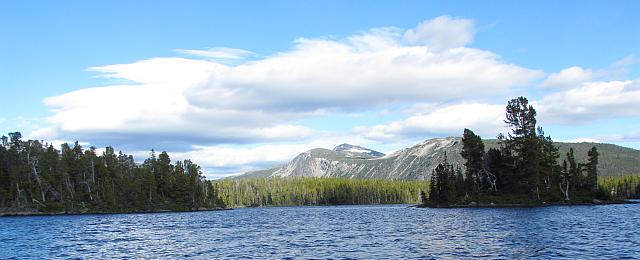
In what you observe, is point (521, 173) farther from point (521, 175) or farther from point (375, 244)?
point (375, 244)

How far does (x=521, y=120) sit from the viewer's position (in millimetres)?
174375

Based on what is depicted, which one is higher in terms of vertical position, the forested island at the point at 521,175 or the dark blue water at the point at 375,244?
the forested island at the point at 521,175

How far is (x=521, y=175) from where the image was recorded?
171125 millimetres

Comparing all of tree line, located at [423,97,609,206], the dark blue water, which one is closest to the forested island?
tree line, located at [423,97,609,206]

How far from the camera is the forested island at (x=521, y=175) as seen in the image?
6590 inches

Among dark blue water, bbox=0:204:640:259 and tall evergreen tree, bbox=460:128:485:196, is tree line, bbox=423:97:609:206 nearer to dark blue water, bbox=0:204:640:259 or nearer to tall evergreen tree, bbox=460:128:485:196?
Result: tall evergreen tree, bbox=460:128:485:196

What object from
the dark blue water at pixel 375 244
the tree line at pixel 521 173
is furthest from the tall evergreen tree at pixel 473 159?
the dark blue water at pixel 375 244

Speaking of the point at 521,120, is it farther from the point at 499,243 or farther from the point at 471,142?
the point at 499,243

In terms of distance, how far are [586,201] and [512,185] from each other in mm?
21121

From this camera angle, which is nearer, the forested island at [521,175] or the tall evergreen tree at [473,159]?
the forested island at [521,175]

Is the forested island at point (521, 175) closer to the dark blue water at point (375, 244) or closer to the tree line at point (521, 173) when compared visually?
the tree line at point (521, 173)

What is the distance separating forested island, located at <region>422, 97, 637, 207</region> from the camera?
167375 millimetres

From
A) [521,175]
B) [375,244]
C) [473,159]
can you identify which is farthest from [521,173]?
[375,244]

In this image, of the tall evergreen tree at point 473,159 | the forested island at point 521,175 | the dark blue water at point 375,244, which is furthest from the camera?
the tall evergreen tree at point 473,159
